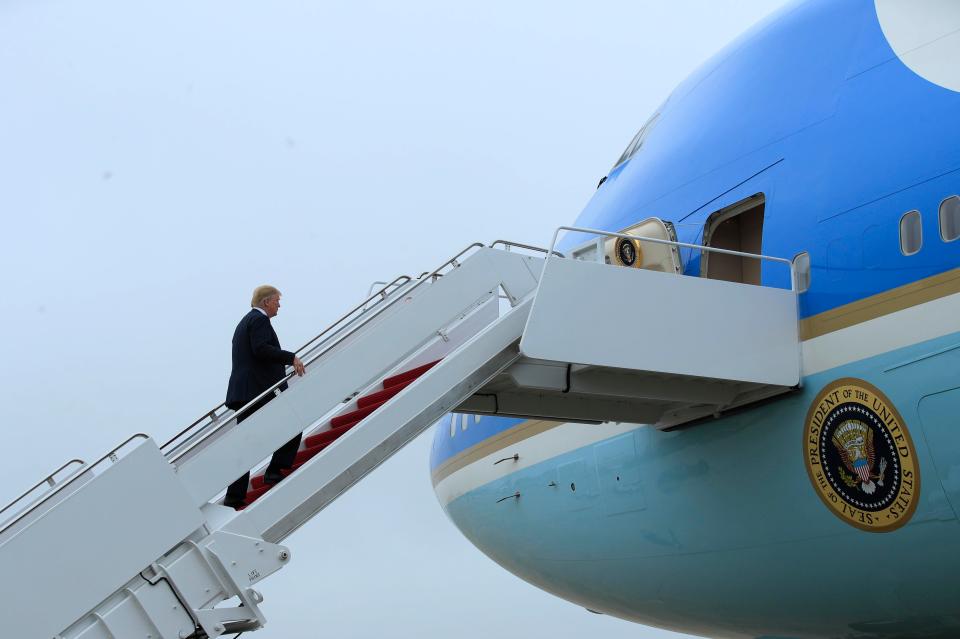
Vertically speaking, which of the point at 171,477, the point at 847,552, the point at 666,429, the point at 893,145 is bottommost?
the point at 847,552

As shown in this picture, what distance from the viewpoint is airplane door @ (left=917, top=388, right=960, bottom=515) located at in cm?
680

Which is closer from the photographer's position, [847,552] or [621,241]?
[847,552]

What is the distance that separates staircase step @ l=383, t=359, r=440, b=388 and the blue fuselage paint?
1984 millimetres

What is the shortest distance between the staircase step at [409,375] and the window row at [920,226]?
3583 mm

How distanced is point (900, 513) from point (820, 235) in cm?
203

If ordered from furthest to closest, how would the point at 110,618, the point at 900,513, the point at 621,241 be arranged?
the point at 621,241 < the point at 900,513 < the point at 110,618

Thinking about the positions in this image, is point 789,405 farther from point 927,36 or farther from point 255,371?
point 255,371

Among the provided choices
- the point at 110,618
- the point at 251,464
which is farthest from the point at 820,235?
the point at 110,618

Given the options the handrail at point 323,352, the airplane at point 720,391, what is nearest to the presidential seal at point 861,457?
the airplane at point 720,391

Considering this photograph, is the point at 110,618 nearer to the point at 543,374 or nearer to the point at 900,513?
the point at 543,374

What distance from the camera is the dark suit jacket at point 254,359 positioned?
8078mm

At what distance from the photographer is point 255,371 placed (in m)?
8.16

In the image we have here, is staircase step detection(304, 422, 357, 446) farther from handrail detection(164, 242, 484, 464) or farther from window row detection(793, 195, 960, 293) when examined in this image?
window row detection(793, 195, 960, 293)

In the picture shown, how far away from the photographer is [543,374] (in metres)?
8.02
